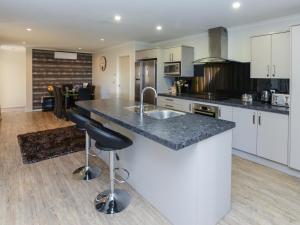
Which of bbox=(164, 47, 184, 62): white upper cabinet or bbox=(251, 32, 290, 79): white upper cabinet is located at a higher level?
bbox=(164, 47, 184, 62): white upper cabinet

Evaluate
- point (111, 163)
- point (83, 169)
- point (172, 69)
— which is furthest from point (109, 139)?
point (172, 69)

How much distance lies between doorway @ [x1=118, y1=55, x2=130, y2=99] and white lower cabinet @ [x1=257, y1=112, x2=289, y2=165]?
429 cm

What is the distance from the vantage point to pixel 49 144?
4348mm

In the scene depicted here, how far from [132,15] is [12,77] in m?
6.81

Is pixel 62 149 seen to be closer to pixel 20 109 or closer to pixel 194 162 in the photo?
pixel 194 162

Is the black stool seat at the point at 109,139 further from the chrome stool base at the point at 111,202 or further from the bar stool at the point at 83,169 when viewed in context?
the bar stool at the point at 83,169

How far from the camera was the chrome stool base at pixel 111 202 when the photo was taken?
225cm

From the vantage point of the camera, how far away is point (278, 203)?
2402 mm

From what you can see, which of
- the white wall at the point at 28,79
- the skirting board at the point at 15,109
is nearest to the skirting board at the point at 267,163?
the white wall at the point at 28,79

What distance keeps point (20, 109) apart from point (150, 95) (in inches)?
233


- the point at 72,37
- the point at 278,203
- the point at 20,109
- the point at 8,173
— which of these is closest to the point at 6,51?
the point at 20,109

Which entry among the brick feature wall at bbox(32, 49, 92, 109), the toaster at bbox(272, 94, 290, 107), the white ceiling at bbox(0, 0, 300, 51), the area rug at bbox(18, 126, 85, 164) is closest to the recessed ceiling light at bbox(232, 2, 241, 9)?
the white ceiling at bbox(0, 0, 300, 51)

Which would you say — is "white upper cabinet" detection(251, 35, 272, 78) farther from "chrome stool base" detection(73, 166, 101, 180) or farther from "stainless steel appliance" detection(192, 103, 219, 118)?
"chrome stool base" detection(73, 166, 101, 180)

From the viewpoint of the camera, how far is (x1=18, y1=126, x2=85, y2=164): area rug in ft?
12.4
